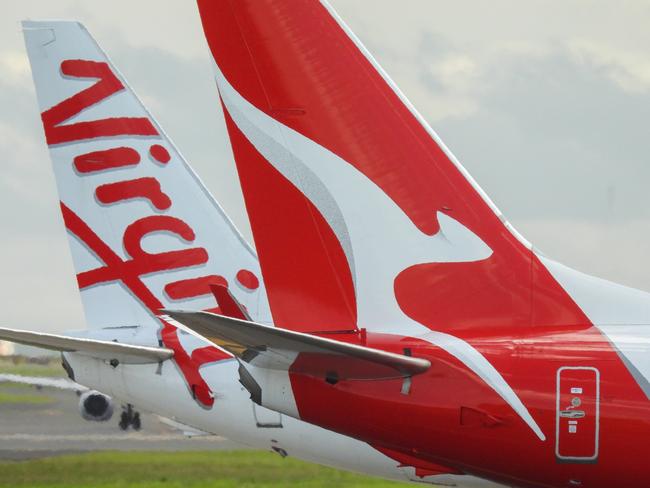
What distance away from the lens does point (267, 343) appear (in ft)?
30.6

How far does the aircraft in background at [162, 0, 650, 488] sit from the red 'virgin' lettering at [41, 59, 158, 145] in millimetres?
8214

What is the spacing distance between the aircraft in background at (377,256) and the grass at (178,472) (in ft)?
33.3

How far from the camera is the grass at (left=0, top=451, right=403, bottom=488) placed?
2117 centimetres

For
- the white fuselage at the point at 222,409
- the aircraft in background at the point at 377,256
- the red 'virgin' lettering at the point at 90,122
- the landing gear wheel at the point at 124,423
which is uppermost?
the red 'virgin' lettering at the point at 90,122

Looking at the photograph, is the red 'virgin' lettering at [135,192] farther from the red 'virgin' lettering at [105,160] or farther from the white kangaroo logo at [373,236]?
the white kangaroo logo at [373,236]

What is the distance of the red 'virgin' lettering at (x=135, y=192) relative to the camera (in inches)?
737

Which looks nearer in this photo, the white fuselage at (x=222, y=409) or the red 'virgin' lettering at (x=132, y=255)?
the white fuselage at (x=222, y=409)

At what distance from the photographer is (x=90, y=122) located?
1875 cm

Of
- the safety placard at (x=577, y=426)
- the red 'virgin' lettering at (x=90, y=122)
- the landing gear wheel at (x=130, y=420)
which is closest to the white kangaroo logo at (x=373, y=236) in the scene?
the safety placard at (x=577, y=426)

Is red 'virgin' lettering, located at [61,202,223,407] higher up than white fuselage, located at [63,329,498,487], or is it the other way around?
red 'virgin' lettering, located at [61,202,223,407]

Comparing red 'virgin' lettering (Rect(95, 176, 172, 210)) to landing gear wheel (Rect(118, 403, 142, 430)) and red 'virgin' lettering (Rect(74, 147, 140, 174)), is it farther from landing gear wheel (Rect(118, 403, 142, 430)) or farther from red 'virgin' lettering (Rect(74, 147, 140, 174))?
landing gear wheel (Rect(118, 403, 142, 430))

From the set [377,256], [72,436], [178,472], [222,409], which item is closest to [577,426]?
[377,256]

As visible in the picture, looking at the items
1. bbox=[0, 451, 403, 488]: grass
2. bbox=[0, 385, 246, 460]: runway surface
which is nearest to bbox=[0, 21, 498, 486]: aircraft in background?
bbox=[0, 451, 403, 488]: grass

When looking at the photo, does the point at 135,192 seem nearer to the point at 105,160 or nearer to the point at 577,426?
the point at 105,160
